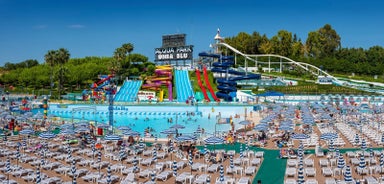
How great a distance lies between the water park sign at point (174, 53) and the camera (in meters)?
77.9

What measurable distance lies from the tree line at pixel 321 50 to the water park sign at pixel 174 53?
18412 millimetres

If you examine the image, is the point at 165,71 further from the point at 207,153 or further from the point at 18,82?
the point at 207,153

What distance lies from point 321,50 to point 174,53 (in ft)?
133

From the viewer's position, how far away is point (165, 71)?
71188mm

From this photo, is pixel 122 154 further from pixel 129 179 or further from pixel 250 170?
pixel 250 170

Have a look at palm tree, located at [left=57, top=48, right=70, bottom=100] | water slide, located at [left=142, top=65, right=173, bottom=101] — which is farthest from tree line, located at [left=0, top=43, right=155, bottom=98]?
water slide, located at [left=142, top=65, right=173, bottom=101]

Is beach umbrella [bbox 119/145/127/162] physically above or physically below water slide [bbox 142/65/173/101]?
below

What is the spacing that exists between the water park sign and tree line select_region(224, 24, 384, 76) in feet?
60.4

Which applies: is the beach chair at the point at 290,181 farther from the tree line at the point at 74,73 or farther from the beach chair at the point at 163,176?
the tree line at the point at 74,73

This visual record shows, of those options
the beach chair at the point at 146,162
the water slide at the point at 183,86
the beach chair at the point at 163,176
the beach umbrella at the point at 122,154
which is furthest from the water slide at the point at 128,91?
the beach chair at the point at 163,176

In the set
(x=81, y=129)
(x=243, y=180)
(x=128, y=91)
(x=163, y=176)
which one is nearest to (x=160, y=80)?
(x=128, y=91)

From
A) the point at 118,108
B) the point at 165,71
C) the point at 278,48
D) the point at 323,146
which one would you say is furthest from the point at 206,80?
the point at 323,146

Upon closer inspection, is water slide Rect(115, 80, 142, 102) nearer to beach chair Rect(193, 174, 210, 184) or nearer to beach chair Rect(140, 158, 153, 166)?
beach chair Rect(140, 158, 153, 166)

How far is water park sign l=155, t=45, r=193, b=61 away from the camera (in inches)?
3068
